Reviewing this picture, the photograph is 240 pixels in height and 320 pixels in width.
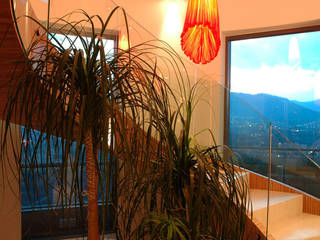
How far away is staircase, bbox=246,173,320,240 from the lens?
261 cm

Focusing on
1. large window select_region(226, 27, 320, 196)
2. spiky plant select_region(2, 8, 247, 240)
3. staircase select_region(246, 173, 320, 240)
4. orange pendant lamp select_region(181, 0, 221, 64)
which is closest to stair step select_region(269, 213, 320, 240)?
staircase select_region(246, 173, 320, 240)

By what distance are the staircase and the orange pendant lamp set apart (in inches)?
54.1

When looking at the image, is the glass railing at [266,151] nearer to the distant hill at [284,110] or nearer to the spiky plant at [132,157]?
the spiky plant at [132,157]

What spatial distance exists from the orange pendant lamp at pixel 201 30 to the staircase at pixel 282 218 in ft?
4.51

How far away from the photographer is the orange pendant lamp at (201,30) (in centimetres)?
303

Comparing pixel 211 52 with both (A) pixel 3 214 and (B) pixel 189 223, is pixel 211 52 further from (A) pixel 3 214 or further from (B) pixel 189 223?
(A) pixel 3 214

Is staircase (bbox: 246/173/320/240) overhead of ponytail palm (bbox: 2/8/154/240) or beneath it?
beneath

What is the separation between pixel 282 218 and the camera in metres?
2.85

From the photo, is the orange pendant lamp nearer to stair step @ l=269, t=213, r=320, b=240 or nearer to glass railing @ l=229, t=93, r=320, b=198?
glass railing @ l=229, t=93, r=320, b=198

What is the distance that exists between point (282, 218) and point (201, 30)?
1940 mm

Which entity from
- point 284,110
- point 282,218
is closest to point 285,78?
point 284,110

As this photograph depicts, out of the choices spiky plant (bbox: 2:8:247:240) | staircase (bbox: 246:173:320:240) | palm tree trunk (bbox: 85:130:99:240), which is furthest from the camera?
staircase (bbox: 246:173:320:240)

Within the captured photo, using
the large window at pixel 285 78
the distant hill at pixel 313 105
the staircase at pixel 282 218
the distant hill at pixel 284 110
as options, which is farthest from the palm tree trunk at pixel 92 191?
the distant hill at pixel 313 105

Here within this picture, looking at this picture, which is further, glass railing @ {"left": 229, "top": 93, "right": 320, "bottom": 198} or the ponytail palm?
glass railing @ {"left": 229, "top": 93, "right": 320, "bottom": 198}
